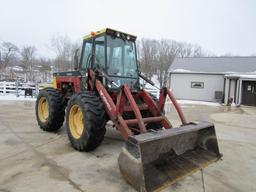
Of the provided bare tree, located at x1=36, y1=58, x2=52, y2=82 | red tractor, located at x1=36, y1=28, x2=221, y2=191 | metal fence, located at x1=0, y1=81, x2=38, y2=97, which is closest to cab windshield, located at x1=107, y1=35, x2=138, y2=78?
red tractor, located at x1=36, y1=28, x2=221, y2=191

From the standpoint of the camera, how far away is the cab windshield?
5035mm

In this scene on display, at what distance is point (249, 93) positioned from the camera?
17.8 meters

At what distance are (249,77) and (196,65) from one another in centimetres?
561

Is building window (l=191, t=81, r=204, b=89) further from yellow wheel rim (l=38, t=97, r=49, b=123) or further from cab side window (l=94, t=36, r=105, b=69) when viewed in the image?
cab side window (l=94, t=36, r=105, b=69)

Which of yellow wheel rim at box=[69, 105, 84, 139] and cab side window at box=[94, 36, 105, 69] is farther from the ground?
cab side window at box=[94, 36, 105, 69]

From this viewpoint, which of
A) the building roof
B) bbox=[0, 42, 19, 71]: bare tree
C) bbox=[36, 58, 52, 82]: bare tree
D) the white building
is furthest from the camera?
bbox=[0, 42, 19, 71]: bare tree

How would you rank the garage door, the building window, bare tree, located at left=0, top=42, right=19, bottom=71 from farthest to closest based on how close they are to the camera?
1. bare tree, located at left=0, top=42, right=19, bottom=71
2. the building window
3. the garage door

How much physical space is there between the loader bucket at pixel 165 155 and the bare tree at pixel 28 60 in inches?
1604

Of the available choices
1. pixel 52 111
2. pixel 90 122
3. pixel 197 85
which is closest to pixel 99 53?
pixel 90 122

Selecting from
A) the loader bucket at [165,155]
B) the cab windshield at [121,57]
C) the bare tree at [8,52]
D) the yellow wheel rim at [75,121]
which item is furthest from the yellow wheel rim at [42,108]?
the bare tree at [8,52]

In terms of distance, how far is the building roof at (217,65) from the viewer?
1988 cm

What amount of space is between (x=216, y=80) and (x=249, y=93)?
2857 millimetres

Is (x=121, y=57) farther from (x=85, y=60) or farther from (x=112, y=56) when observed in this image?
(x=85, y=60)

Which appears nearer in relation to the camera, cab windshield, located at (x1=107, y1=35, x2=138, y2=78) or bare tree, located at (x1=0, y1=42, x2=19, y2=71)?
cab windshield, located at (x1=107, y1=35, x2=138, y2=78)
